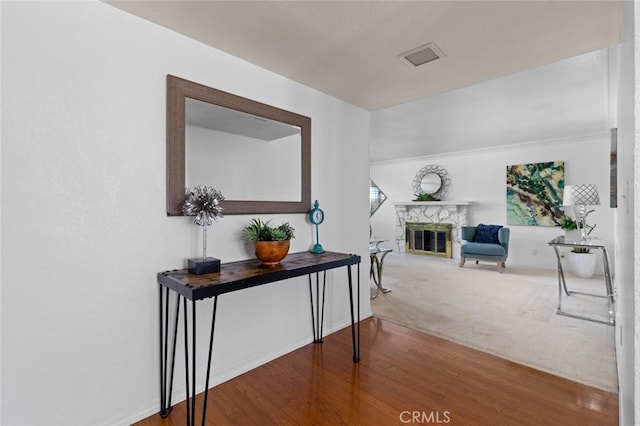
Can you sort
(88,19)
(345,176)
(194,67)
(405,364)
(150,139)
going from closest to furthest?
(88,19) → (150,139) → (194,67) → (405,364) → (345,176)

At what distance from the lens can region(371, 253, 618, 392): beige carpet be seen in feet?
7.60

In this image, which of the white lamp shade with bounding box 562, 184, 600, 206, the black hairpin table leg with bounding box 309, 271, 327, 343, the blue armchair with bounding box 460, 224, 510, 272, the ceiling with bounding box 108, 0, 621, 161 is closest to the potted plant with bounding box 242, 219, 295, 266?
the black hairpin table leg with bounding box 309, 271, 327, 343

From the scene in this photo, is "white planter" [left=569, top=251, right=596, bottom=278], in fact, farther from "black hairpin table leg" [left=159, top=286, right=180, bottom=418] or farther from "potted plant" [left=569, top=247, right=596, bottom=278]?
"black hairpin table leg" [left=159, top=286, right=180, bottom=418]

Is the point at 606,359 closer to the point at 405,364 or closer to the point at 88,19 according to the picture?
the point at 405,364

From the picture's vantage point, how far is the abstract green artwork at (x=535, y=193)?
5520 mm

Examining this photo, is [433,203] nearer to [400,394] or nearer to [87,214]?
[400,394]

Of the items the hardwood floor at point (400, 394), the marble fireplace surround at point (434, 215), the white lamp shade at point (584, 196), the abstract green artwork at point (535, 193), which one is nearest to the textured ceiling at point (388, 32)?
the white lamp shade at point (584, 196)

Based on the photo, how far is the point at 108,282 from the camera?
159cm

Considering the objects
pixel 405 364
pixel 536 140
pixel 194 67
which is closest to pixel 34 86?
pixel 194 67

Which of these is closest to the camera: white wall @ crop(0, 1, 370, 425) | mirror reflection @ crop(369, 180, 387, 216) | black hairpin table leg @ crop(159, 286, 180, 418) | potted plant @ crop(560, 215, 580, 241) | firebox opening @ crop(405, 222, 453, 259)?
white wall @ crop(0, 1, 370, 425)

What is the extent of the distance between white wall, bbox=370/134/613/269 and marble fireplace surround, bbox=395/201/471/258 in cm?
20

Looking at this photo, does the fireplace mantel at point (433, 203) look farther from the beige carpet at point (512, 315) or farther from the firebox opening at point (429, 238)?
the beige carpet at point (512, 315)

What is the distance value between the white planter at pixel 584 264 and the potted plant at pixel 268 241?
523cm

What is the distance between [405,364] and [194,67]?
2.55 meters
